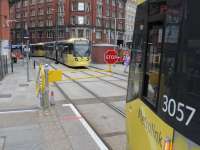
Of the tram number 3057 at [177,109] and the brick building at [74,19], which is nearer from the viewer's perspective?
the tram number 3057 at [177,109]

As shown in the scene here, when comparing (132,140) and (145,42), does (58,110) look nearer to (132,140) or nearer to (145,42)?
(132,140)

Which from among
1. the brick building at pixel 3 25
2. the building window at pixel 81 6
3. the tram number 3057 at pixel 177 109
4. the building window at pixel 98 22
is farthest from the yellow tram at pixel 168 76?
the building window at pixel 98 22

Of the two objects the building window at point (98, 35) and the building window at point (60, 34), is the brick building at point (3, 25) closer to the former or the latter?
the building window at point (60, 34)

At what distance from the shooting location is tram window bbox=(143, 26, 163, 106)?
12.5ft

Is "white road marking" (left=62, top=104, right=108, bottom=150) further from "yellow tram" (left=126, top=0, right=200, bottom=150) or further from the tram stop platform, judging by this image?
"yellow tram" (left=126, top=0, right=200, bottom=150)

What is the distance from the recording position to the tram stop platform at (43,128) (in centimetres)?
859

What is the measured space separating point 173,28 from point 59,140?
625cm

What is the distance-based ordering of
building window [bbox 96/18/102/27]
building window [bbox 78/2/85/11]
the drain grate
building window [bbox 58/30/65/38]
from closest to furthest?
1. the drain grate
2. building window [bbox 78/2/85/11]
3. building window [bbox 58/30/65/38]
4. building window [bbox 96/18/102/27]

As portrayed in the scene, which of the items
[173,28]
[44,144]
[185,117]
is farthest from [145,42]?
[44,144]

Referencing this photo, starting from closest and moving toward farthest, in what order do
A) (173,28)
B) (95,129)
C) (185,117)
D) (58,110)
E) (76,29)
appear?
(185,117), (173,28), (95,129), (58,110), (76,29)

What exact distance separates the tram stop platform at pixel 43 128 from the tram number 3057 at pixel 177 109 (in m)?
5.24

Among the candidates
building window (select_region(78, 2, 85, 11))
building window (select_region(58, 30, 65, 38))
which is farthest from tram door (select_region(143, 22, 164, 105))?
building window (select_region(58, 30, 65, 38))

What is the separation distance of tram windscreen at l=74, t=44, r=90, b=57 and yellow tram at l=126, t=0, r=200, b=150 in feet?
117

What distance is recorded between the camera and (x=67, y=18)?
93.0 m
